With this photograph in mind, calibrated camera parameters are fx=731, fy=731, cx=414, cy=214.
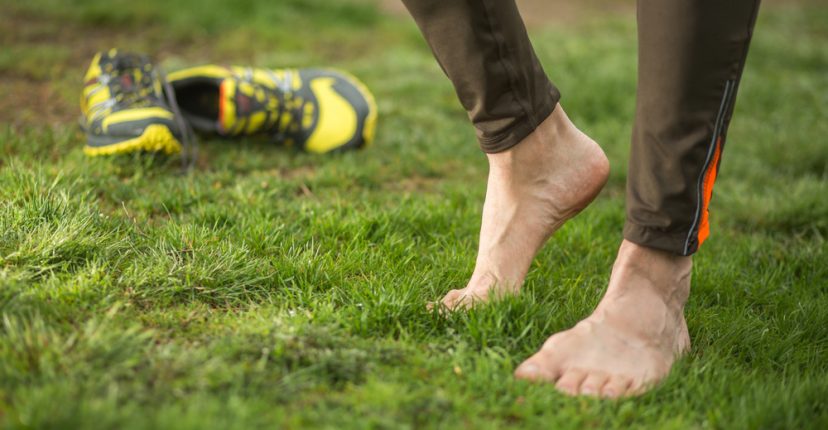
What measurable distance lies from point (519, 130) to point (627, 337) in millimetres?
457

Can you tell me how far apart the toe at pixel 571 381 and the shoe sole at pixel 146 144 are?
1519 mm

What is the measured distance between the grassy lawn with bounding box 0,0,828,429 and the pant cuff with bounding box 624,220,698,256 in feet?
0.73

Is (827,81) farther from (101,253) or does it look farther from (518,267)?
(101,253)

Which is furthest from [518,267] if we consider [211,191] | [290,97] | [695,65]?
[290,97]

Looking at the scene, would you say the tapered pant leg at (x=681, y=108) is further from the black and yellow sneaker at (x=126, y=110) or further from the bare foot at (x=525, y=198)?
the black and yellow sneaker at (x=126, y=110)

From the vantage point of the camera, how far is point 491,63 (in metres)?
1.39

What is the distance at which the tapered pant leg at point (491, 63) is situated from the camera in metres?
1.36

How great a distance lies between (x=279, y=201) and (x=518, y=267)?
0.84 metres

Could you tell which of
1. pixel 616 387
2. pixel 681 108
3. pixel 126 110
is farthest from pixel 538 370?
pixel 126 110

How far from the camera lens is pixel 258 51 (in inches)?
164

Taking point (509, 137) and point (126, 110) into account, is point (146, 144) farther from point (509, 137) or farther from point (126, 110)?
point (509, 137)

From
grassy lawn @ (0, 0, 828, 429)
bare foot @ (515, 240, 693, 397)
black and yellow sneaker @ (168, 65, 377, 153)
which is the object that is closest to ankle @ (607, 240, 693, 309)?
bare foot @ (515, 240, 693, 397)

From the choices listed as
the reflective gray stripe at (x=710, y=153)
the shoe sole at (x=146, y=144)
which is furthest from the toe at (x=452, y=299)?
the shoe sole at (x=146, y=144)

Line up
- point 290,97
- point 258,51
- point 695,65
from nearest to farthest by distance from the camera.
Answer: point 695,65
point 290,97
point 258,51
